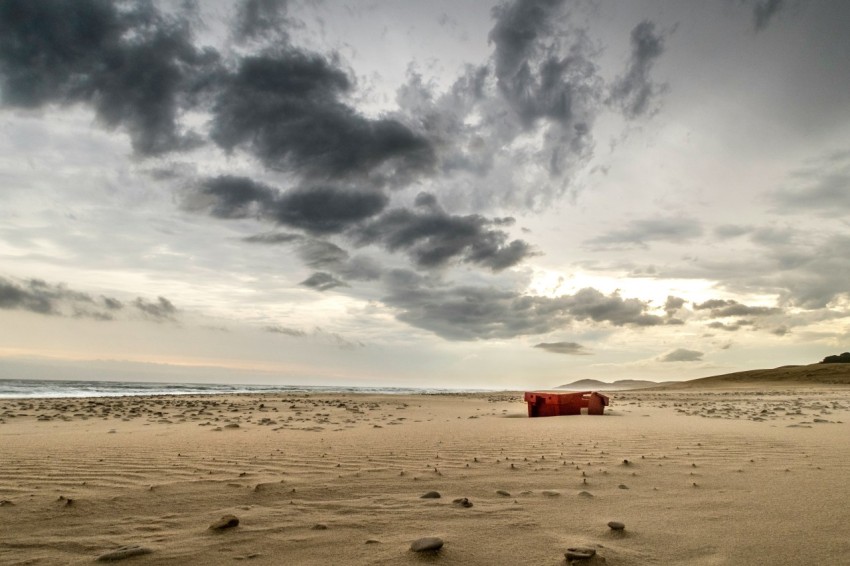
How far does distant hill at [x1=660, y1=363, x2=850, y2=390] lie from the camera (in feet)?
146

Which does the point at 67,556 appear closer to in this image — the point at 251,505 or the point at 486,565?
the point at 251,505

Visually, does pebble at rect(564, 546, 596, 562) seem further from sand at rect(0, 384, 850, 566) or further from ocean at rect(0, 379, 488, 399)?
ocean at rect(0, 379, 488, 399)

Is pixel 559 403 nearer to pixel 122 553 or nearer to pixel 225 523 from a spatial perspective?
pixel 225 523

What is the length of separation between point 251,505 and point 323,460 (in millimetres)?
2237

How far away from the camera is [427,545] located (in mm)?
2977

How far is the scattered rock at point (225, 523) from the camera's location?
11.5 feet

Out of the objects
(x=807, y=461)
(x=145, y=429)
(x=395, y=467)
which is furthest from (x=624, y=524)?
(x=145, y=429)

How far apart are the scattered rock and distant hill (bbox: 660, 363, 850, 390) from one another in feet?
169

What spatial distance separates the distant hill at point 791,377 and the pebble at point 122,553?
171ft

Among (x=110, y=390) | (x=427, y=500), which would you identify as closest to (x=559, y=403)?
(x=427, y=500)

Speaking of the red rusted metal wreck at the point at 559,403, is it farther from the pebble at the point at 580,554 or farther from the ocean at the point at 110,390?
the ocean at the point at 110,390

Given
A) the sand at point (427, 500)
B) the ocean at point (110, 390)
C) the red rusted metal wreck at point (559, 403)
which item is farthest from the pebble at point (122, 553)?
the ocean at point (110, 390)

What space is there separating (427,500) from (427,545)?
4.51ft

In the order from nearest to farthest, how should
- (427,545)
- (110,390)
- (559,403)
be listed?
(427,545) → (559,403) → (110,390)
